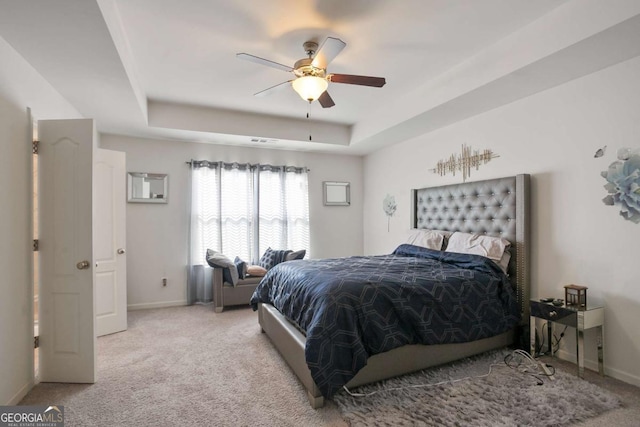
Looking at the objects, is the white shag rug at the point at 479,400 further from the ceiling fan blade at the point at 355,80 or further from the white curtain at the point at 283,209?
the white curtain at the point at 283,209

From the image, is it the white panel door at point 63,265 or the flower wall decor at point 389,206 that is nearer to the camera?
the white panel door at point 63,265

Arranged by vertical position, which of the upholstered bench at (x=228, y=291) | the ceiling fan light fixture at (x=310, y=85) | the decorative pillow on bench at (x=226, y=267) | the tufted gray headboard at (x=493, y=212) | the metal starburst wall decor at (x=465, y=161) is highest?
the ceiling fan light fixture at (x=310, y=85)

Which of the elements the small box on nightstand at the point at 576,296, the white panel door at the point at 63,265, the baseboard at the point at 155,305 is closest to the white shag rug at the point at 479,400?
the small box on nightstand at the point at 576,296

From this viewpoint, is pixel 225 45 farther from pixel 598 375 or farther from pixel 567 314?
pixel 598 375

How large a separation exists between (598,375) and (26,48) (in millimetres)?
4765

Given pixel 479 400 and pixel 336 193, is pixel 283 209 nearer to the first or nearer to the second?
pixel 336 193

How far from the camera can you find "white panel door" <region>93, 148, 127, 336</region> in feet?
11.2

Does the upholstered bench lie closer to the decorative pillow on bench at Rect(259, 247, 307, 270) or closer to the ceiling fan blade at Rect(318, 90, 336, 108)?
the decorative pillow on bench at Rect(259, 247, 307, 270)

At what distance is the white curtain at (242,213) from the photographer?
4.67m

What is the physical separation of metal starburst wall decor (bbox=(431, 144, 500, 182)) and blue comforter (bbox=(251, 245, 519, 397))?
113 centimetres

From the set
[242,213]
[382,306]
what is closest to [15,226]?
[382,306]

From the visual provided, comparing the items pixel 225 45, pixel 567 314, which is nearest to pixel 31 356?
pixel 225 45

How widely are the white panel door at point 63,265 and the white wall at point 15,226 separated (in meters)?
0.09

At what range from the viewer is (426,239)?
385 cm
